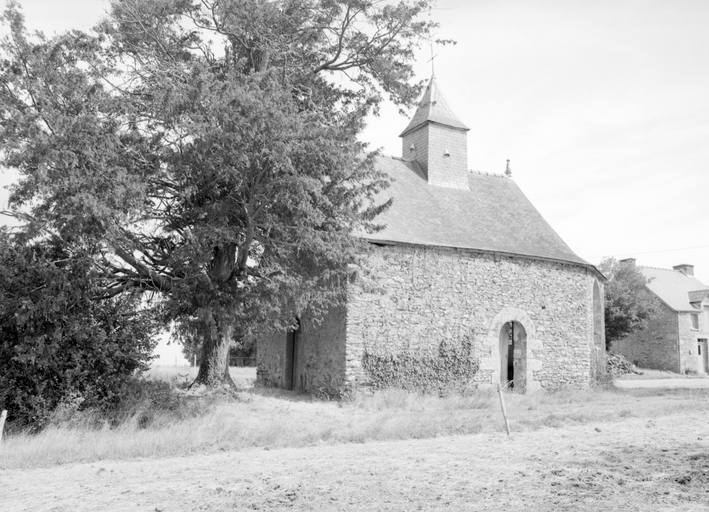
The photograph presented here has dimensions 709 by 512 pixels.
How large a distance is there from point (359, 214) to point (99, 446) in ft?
21.3

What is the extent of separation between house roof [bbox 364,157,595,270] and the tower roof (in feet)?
5.62

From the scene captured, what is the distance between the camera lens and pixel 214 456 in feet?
28.0

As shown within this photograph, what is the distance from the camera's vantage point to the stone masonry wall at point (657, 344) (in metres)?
35.9

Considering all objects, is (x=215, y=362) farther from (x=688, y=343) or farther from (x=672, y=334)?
(x=688, y=343)

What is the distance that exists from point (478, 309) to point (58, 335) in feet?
36.7

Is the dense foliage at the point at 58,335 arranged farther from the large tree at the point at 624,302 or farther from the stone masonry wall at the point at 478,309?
the large tree at the point at 624,302

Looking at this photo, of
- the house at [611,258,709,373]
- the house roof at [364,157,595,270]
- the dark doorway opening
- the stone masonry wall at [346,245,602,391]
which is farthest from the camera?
the house at [611,258,709,373]

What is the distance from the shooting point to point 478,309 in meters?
17.5

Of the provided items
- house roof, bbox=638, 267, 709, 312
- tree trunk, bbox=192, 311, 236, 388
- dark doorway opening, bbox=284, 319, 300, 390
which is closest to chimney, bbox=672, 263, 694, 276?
house roof, bbox=638, 267, 709, 312

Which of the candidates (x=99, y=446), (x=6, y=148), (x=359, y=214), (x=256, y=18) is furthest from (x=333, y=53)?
(x=99, y=446)

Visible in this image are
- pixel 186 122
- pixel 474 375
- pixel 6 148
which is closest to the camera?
pixel 6 148

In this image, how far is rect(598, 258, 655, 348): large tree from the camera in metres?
31.5

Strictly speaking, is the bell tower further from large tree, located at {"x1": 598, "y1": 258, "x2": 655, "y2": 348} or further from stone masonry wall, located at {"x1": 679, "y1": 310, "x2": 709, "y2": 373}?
stone masonry wall, located at {"x1": 679, "y1": 310, "x2": 709, "y2": 373}

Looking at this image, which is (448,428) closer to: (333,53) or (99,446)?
(99,446)
